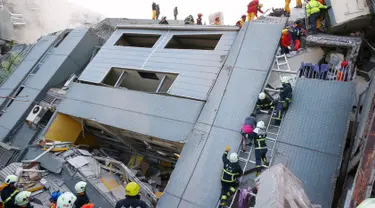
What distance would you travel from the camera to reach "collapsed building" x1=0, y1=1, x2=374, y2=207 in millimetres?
7270

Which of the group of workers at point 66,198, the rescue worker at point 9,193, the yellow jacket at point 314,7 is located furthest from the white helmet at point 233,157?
the yellow jacket at point 314,7

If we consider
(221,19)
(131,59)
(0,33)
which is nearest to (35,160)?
(131,59)

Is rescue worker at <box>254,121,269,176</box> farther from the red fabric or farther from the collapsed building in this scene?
the red fabric

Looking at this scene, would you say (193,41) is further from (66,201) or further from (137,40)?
(66,201)

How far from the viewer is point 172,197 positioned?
802cm

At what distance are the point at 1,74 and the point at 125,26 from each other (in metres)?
8.11

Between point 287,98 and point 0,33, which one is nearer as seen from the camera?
point 287,98

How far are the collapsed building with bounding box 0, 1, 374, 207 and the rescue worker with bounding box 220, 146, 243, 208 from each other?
289mm

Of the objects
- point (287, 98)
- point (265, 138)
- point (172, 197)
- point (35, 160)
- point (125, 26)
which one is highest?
point (125, 26)

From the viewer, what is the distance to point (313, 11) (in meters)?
10.8

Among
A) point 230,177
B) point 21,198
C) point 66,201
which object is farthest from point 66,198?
point 230,177

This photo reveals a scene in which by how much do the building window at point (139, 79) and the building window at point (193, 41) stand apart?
5.90 feet

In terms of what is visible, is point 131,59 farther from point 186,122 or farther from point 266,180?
point 266,180

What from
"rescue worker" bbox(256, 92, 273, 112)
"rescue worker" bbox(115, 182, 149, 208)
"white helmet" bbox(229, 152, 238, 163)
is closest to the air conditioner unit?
"rescue worker" bbox(115, 182, 149, 208)
